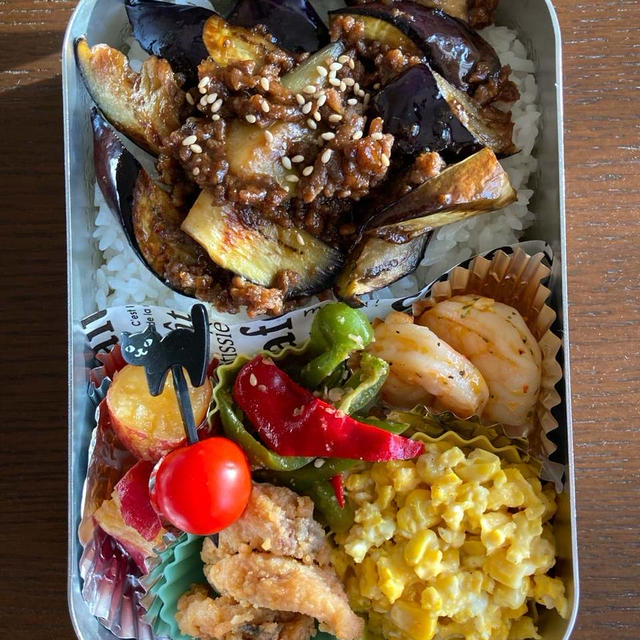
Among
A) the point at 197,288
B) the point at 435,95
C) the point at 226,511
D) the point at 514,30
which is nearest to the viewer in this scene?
the point at 226,511

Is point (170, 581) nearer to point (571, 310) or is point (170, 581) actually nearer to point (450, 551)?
point (450, 551)

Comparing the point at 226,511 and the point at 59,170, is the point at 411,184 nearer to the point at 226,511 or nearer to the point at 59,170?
the point at 226,511

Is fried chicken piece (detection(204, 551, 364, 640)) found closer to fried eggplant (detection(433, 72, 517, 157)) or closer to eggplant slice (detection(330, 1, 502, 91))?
fried eggplant (detection(433, 72, 517, 157))

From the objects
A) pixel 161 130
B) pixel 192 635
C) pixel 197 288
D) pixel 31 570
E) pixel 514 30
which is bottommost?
pixel 31 570

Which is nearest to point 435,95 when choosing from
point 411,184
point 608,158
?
point 411,184

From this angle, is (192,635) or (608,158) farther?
(608,158)

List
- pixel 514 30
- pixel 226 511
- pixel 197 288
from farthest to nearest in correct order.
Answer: pixel 514 30 < pixel 197 288 < pixel 226 511

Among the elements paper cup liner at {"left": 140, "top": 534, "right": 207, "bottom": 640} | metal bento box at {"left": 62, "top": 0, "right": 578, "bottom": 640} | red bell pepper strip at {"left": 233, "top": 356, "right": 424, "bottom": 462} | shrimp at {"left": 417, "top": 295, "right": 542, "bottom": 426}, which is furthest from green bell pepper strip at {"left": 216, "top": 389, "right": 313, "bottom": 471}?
shrimp at {"left": 417, "top": 295, "right": 542, "bottom": 426}
